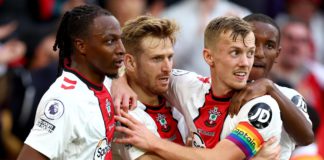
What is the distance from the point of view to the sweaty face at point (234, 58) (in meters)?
6.03

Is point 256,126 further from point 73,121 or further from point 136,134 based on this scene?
point 73,121

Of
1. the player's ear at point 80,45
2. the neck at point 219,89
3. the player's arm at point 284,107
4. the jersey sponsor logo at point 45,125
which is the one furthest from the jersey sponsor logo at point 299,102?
the jersey sponsor logo at point 45,125

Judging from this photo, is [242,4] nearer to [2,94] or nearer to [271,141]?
[2,94]

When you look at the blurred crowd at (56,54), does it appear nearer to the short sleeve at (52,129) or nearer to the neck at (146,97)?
the neck at (146,97)

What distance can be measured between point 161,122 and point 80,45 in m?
0.78

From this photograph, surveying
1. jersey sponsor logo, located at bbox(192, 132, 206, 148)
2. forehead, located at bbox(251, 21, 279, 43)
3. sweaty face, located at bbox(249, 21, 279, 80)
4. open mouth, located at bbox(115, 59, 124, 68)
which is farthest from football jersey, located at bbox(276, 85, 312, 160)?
open mouth, located at bbox(115, 59, 124, 68)

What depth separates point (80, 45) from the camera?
19.5 feet

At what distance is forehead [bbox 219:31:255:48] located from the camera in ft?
19.8

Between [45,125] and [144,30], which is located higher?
[144,30]

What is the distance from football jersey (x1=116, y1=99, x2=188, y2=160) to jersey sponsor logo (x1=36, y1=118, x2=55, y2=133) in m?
0.64

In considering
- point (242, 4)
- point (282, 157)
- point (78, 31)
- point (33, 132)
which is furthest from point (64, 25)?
point (242, 4)

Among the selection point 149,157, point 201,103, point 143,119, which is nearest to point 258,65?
point 201,103

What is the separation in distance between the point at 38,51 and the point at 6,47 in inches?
15.0

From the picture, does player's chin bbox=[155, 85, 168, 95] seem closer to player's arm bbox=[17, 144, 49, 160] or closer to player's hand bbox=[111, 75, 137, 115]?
player's hand bbox=[111, 75, 137, 115]
